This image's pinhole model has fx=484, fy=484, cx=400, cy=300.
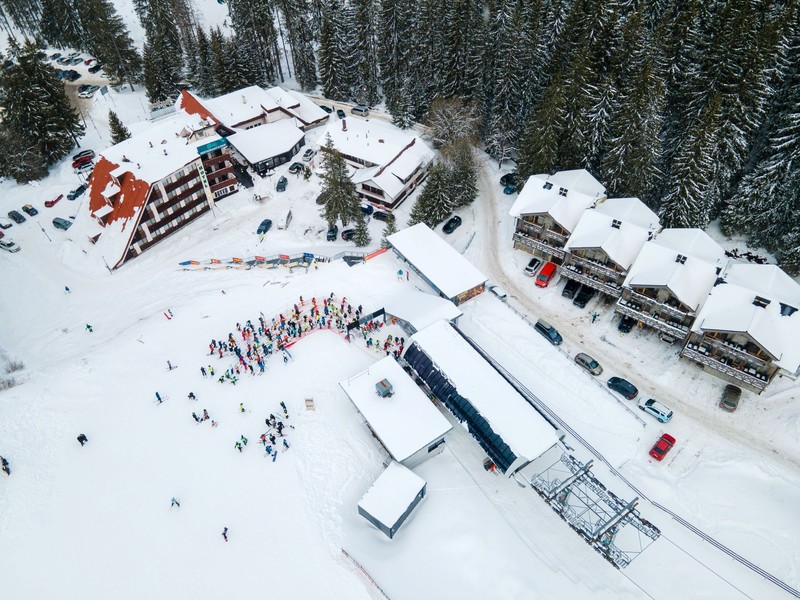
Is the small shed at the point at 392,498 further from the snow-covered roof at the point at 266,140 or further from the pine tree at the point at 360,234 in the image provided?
the snow-covered roof at the point at 266,140

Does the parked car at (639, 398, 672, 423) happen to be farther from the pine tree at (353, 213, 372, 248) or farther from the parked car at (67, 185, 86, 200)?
the parked car at (67, 185, 86, 200)

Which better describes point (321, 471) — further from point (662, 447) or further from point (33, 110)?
point (33, 110)

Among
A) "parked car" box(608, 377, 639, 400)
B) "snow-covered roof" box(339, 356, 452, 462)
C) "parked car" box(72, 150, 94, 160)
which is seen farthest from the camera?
"parked car" box(72, 150, 94, 160)

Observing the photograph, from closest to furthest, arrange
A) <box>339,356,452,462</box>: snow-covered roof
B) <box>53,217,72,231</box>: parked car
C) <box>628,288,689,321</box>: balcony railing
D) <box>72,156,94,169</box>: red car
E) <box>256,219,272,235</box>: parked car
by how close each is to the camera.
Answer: <box>339,356,452,462</box>: snow-covered roof
<box>628,288,689,321</box>: balcony railing
<box>256,219,272,235</box>: parked car
<box>53,217,72,231</box>: parked car
<box>72,156,94,169</box>: red car

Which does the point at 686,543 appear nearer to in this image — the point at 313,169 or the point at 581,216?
the point at 581,216

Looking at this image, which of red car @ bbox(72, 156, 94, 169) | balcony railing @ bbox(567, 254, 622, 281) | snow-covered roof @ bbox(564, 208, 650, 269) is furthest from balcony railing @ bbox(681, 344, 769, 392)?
red car @ bbox(72, 156, 94, 169)

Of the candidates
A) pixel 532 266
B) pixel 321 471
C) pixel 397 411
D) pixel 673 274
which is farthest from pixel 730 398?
pixel 321 471
